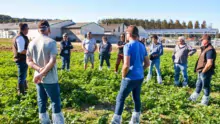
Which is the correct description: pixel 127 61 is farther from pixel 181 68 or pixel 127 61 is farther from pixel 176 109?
pixel 181 68

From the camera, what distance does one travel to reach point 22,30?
6.51m

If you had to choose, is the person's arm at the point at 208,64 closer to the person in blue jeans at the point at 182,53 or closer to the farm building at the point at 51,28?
the person in blue jeans at the point at 182,53

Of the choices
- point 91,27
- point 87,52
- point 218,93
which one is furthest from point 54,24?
point 218,93

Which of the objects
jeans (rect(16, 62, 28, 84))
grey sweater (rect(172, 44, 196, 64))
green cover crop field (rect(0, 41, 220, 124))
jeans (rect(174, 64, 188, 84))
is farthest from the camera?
jeans (rect(174, 64, 188, 84))

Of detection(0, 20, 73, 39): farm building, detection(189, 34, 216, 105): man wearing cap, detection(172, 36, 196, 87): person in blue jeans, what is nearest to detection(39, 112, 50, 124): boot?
detection(189, 34, 216, 105): man wearing cap

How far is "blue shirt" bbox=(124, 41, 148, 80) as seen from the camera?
498 cm

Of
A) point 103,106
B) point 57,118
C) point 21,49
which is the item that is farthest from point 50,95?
point 103,106

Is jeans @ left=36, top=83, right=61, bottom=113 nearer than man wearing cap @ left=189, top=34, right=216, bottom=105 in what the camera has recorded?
Yes

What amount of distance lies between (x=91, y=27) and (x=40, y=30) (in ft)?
223

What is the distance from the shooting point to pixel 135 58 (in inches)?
200

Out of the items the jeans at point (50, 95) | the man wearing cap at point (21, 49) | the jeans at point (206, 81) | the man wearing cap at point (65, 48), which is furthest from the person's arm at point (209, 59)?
the man wearing cap at point (65, 48)

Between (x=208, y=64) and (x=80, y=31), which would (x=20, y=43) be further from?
(x=80, y=31)

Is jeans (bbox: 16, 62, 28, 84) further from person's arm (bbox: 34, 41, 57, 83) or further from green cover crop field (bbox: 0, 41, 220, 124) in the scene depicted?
person's arm (bbox: 34, 41, 57, 83)

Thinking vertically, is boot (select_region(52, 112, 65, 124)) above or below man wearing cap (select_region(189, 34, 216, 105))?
below
